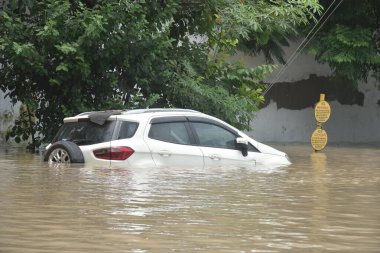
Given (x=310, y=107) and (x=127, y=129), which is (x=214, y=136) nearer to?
(x=127, y=129)

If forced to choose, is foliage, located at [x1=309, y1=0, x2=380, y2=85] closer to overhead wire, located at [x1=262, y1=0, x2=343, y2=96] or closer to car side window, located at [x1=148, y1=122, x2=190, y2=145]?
overhead wire, located at [x1=262, y1=0, x2=343, y2=96]

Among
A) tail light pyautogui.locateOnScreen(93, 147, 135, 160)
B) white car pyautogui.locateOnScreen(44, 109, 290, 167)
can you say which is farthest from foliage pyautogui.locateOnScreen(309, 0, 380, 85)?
tail light pyautogui.locateOnScreen(93, 147, 135, 160)

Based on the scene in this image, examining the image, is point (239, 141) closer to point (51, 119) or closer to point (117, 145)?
point (117, 145)

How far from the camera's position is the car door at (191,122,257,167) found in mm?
15344

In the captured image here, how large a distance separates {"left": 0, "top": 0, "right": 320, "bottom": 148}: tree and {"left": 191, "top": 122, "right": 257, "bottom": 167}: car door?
3.47 metres

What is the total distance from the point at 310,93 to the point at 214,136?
16.3 m

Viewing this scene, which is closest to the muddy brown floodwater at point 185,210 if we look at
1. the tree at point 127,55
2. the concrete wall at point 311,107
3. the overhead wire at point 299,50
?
the tree at point 127,55

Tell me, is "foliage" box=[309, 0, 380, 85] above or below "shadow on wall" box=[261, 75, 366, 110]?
above

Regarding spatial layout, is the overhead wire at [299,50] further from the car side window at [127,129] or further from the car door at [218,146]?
the car side window at [127,129]

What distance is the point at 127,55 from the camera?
19391mm

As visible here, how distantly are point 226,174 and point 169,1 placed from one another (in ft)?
20.4

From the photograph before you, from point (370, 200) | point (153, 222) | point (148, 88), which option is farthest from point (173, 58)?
point (153, 222)

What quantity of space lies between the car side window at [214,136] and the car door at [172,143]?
18cm

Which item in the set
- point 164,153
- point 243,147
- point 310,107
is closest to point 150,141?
point 164,153
